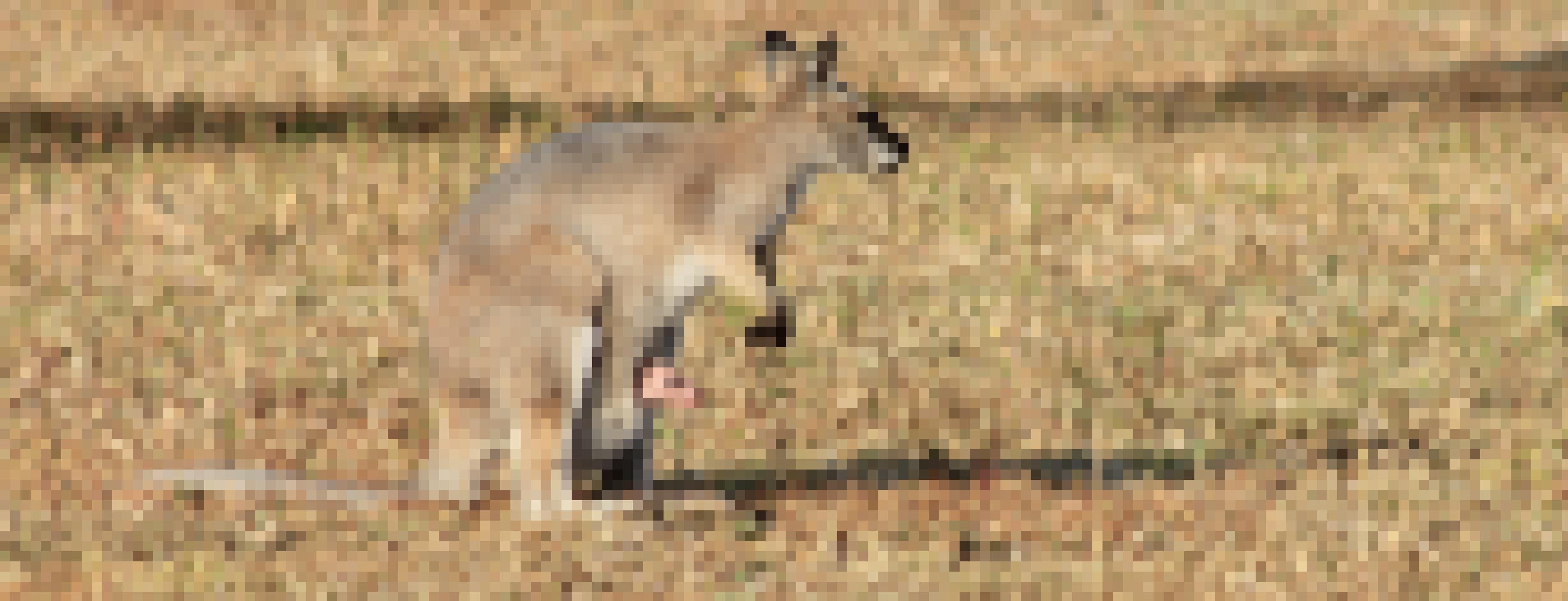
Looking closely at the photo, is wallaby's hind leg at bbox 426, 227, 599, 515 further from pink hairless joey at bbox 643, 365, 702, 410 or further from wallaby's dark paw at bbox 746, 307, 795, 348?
wallaby's dark paw at bbox 746, 307, 795, 348

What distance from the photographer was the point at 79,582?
7.42 metres

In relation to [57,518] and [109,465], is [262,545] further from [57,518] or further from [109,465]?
[109,465]

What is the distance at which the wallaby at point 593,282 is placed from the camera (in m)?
7.43

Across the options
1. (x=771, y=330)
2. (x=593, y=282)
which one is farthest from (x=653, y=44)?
(x=593, y=282)

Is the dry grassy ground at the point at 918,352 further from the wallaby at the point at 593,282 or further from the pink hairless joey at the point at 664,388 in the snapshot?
the pink hairless joey at the point at 664,388

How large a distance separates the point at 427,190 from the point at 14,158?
2.44m

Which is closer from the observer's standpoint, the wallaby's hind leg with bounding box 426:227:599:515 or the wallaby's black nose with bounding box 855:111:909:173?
the wallaby's hind leg with bounding box 426:227:599:515

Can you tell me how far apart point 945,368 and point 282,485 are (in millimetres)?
3495

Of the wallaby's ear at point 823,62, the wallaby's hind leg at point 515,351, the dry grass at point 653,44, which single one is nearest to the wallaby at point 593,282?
the wallaby's hind leg at point 515,351

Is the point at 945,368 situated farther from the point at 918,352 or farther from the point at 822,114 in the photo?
the point at 822,114

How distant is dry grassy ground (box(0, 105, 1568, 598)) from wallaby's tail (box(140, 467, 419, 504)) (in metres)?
0.06

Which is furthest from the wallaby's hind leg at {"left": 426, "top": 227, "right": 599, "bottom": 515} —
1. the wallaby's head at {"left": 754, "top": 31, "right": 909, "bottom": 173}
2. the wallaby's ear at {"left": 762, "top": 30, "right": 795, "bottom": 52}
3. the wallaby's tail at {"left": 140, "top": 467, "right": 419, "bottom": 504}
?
the wallaby's ear at {"left": 762, "top": 30, "right": 795, "bottom": 52}

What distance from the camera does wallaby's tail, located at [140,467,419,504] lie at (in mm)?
7855

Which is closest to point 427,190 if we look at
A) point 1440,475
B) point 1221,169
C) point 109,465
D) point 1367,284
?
point 1221,169
